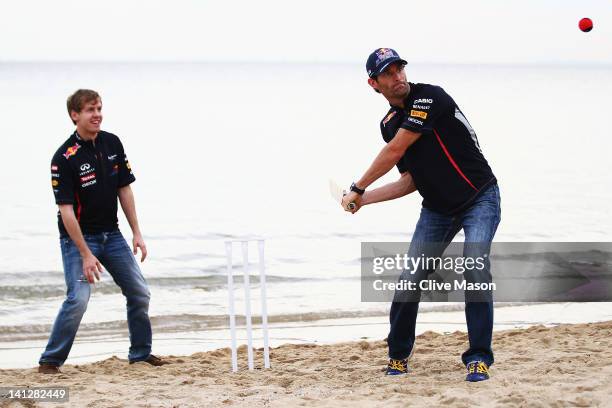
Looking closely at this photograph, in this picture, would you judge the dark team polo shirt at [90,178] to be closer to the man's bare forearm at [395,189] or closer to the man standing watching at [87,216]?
the man standing watching at [87,216]

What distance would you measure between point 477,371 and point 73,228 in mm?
2788

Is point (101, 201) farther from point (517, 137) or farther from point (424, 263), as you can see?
point (517, 137)

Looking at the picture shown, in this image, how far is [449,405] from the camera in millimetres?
5234

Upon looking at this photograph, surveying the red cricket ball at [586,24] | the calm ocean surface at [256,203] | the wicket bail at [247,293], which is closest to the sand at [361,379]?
the wicket bail at [247,293]

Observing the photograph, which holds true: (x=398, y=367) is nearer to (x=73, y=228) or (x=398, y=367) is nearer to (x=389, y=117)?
(x=389, y=117)

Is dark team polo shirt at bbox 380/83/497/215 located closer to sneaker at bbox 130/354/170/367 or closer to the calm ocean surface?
sneaker at bbox 130/354/170/367

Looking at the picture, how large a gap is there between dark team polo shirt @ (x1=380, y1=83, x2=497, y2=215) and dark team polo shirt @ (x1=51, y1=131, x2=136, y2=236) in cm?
214

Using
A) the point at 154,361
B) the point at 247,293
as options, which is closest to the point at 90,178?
the point at 247,293

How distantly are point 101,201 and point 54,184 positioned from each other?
34 centimetres

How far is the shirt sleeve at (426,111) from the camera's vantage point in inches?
225

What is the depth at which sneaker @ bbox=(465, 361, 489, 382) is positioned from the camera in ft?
18.9

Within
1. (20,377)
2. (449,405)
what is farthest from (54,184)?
(449,405)

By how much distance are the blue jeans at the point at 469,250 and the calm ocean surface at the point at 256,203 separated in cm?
423

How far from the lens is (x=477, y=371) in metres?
5.76
